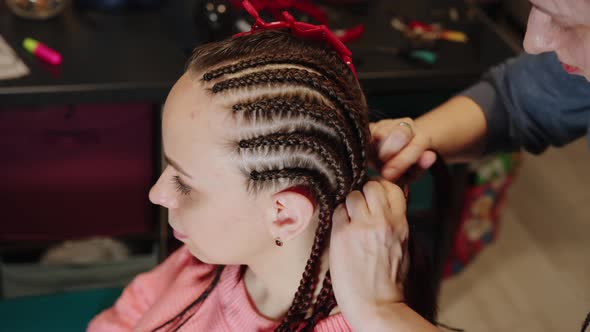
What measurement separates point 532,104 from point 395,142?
1.11ft

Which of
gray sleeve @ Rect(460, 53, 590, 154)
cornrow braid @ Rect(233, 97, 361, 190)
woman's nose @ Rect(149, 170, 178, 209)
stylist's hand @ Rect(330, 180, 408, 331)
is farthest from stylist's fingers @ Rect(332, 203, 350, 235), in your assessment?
gray sleeve @ Rect(460, 53, 590, 154)

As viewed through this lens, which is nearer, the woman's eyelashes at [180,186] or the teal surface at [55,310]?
the woman's eyelashes at [180,186]

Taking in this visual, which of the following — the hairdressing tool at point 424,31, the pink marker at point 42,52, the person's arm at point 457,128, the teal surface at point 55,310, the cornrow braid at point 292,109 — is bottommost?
the teal surface at point 55,310

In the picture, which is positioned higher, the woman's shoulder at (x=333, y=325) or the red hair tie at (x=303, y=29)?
the red hair tie at (x=303, y=29)

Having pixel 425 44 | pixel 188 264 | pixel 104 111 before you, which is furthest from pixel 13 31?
pixel 425 44

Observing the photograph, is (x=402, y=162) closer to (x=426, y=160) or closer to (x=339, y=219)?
(x=426, y=160)

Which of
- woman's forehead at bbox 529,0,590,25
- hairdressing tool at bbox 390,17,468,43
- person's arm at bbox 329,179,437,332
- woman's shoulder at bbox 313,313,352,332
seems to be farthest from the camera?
hairdressing tool at bbox 390,17,468,43

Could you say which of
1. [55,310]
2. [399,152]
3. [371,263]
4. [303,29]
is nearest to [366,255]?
[371,263]

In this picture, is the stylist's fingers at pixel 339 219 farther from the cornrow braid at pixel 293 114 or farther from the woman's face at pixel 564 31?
the woman's face at pixel 564 31

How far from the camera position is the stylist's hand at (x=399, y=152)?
3.51 feet

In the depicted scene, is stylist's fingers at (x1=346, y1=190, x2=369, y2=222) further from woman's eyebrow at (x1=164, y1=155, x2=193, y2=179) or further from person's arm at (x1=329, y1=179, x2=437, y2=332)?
woman's eyebrow at (x1=164, y1=155, x2=193, y2=179)

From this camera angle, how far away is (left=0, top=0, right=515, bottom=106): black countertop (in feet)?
5.03

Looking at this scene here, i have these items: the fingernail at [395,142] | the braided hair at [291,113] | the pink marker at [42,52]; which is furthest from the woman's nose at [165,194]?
the pink marker at [42,52]

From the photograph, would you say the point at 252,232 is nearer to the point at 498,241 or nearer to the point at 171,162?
the point at 171,162
